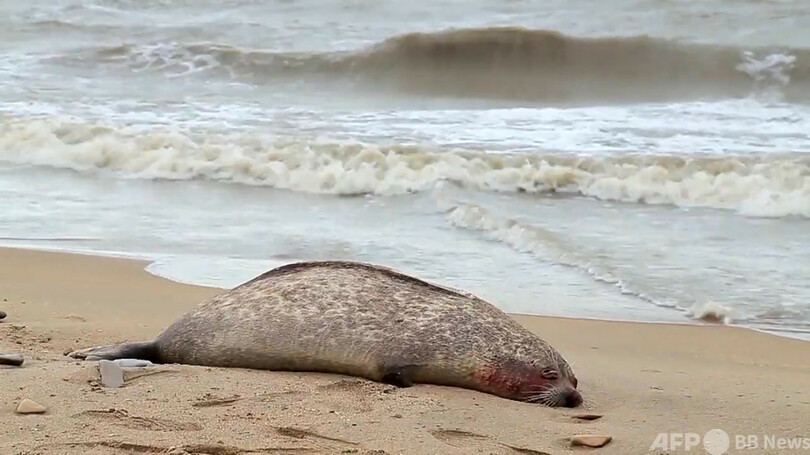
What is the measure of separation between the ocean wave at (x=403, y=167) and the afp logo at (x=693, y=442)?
5.16m

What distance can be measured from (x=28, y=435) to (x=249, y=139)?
7.88 meters

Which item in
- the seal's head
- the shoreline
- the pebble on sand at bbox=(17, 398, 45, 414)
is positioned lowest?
the shoreline

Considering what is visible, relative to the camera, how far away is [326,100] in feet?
47.7

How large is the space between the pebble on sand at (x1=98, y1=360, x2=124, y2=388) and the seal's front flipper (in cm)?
97

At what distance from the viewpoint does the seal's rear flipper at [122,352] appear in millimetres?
4355

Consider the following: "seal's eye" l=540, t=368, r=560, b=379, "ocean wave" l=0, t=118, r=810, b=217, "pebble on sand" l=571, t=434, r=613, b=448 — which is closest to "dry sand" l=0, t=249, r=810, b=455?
"pebble on sand" l=571, t=434, r=613, b=448

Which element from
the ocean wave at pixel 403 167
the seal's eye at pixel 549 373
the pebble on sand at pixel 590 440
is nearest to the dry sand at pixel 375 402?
the pebble on sand at pixel 590 440

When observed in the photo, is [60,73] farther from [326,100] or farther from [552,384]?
[552,384]

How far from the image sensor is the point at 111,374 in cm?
398

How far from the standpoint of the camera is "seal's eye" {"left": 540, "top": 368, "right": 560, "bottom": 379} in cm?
416

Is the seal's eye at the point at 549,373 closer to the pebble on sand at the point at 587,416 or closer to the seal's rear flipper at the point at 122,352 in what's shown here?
the pebble on sand at the point at 587,416

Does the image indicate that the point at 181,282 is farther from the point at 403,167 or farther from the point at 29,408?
the point at 403,167

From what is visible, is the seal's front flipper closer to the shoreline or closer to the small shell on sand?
the small shell on sand

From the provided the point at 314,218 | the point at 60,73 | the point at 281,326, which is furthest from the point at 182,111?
the point at 281,326
